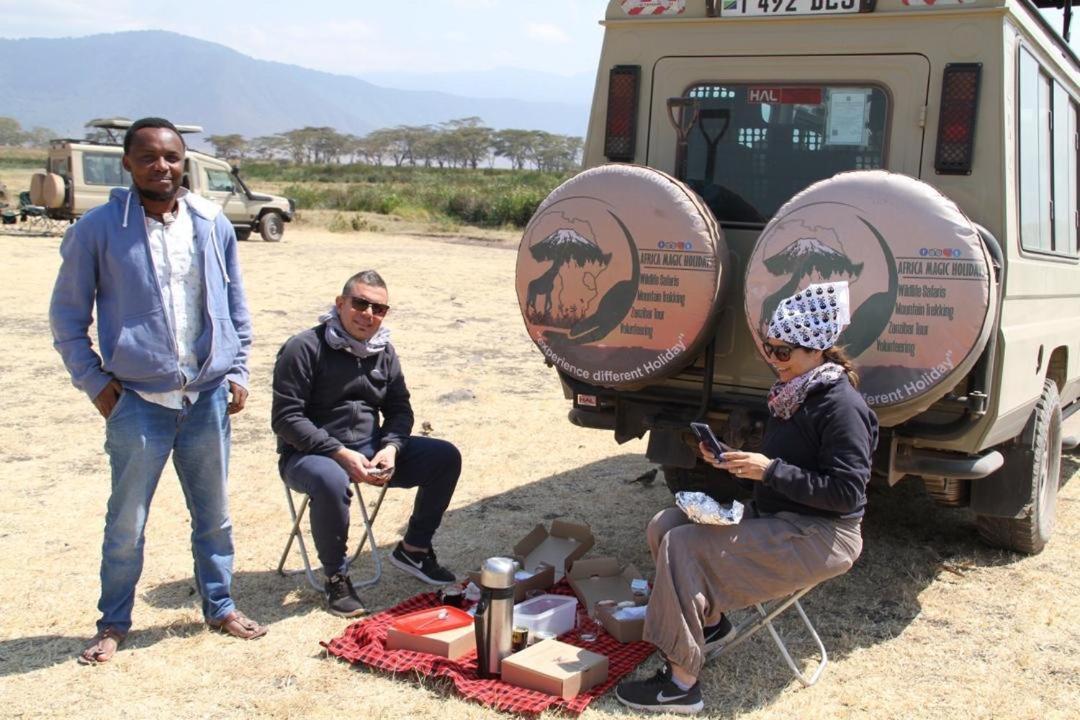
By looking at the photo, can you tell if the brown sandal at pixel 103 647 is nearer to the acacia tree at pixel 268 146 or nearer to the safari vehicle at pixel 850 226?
the safari vehicle at pixel 850 226

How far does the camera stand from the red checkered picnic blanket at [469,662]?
3408mm

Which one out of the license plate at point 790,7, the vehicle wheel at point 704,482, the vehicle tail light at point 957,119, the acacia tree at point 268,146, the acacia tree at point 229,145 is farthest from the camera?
the acacia tree at point 268,146

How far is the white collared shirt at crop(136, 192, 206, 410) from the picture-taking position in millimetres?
3658

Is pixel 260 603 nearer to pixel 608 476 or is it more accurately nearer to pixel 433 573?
pixel 433 573

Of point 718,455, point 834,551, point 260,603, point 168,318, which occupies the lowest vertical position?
point 260,603

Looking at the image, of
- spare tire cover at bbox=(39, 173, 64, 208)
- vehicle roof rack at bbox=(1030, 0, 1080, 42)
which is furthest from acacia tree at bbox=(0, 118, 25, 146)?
vehicle roof rack at bbox=(1030, 0, 1080, 42)

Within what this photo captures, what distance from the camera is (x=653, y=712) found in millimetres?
3404

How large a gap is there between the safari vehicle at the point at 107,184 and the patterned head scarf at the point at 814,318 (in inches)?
707

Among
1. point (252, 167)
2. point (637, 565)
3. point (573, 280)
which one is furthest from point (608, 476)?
point (252, 167)

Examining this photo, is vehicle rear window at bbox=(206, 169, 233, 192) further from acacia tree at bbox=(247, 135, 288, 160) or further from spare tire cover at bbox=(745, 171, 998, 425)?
acacia tree at bbox=(247, 135, 288, 160)

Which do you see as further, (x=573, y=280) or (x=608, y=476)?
(x=608, y=476)

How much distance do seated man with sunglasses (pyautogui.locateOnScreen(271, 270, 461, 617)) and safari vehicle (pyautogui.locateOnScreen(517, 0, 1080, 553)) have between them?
0.68 meters

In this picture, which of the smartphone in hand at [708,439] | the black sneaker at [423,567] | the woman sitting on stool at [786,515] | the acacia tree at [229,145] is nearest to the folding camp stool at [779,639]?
the woman sitting on stool at [786,515]

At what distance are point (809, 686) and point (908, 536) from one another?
6.62 ft
